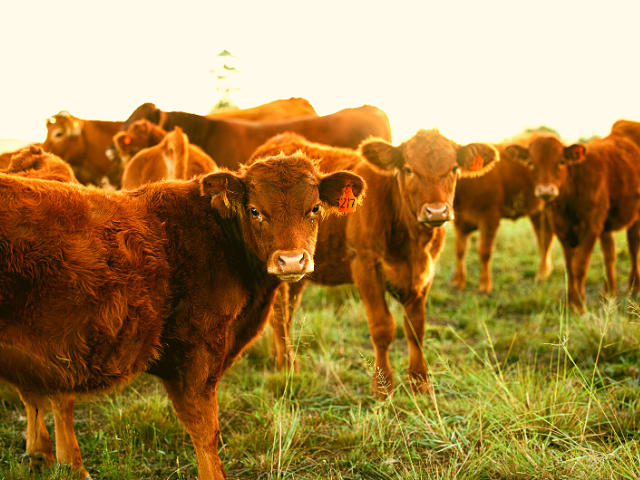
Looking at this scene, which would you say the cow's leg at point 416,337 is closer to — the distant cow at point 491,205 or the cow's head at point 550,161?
the cow's head at point 550,161

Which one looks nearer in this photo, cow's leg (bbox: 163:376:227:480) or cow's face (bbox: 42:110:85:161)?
cow's leg (bbox: 163:376:227:480)

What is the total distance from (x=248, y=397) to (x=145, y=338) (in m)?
1.80

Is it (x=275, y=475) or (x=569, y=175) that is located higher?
(x=569, y=175)

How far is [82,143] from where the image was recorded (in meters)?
9.68

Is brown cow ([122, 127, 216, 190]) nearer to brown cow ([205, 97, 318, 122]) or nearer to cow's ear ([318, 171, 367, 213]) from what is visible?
cow's ear ([318, 171, 367, 213])

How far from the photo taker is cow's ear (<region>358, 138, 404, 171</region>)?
4742 mm

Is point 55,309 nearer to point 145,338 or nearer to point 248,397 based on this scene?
point 145,338

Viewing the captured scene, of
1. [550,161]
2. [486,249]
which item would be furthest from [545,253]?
[550,161]

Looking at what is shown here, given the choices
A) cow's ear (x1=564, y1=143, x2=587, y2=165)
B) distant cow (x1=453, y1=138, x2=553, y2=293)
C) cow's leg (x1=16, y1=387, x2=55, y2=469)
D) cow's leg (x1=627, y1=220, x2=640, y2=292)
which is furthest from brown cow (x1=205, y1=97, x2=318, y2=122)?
cow's leg (x1=16, y1=387, x2=55, y2=469)

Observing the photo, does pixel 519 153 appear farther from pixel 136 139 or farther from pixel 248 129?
pixel 136 139

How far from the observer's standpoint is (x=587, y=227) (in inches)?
283

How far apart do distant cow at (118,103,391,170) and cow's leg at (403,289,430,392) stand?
4312 mm

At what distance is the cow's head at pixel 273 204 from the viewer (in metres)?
2.96

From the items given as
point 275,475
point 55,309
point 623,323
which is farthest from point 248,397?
→ point 623,323
